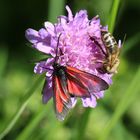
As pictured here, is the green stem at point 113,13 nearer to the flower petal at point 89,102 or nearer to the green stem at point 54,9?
the flower petal at point 89,102

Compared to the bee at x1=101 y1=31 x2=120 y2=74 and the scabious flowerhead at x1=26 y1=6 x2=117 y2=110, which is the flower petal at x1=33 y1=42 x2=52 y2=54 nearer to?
the scabious flowerhead at x1=26 y1=6 x2=117 y2=110

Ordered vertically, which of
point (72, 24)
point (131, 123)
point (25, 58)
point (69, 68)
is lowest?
point (131, 123)

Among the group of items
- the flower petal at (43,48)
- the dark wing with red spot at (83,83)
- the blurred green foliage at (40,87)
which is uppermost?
the flower petal at (43,48)

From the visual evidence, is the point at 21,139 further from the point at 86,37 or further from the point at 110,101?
the point at 110,101

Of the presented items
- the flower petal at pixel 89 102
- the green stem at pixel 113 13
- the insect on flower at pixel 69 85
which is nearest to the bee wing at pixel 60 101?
the insect on flower at pixel 69 85

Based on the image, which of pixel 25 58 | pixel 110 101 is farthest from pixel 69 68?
pixel 25 58

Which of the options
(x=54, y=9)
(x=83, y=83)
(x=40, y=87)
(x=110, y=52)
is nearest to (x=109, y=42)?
(x=110, y=52)
